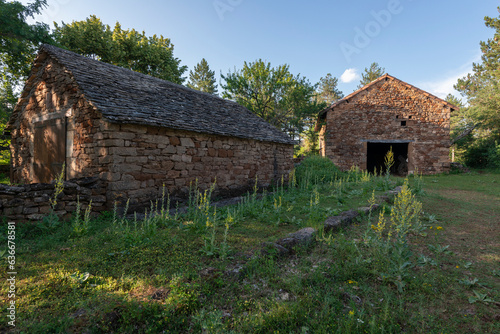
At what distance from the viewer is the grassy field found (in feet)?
6.86

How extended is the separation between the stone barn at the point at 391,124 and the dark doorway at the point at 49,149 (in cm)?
1542

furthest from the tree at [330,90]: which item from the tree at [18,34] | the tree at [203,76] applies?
the tree at [18,34]

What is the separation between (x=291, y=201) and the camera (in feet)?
23.5

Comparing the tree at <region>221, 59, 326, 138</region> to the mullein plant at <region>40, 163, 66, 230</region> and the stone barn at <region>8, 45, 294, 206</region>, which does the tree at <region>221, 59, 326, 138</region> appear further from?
the mullein plant at <region>40, 163, 66, 230</region>

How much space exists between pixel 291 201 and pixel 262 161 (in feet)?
11.6

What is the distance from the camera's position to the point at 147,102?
7.31 metres

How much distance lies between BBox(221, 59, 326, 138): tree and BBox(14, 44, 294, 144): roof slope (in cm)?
999

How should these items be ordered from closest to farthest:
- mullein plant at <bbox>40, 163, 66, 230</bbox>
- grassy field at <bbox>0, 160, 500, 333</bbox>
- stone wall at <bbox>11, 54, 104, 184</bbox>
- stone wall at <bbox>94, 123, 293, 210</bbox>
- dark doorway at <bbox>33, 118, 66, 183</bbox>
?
grassy field at <bbox>0, 160, 500, 333</bbox> < mullein plant at <bbox>40, 163, 66, 230</bbox> < stone wall at <bbox>94, 123, 293, 210</bbox> < stone wall at <bbox>11, 54, 104, 184</bbox> < dark doorway at <bbox>33, 118, 66, 183</bbox>

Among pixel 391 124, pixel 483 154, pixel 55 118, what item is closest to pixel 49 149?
pixel 55 118

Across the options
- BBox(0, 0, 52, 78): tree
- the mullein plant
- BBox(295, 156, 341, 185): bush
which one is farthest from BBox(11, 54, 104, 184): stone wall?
BBox(295, 156, 341, 185): bush

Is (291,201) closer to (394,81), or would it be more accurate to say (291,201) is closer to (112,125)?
(112,125)

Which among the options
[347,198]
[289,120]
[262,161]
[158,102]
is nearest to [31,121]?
[158,102]

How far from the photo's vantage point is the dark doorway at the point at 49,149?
22.8 feet

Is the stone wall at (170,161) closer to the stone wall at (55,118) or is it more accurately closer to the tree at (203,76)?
the stone wall at (55,118)
